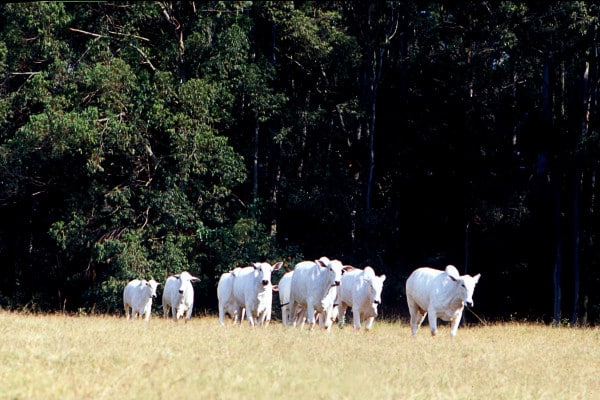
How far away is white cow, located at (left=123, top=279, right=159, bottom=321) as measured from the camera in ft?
85.3

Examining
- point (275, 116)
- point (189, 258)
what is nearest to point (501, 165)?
point (275, 116)

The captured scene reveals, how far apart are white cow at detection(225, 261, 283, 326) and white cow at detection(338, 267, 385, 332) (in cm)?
172

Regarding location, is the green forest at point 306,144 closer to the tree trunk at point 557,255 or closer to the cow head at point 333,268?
the tree trunk at point 557,255

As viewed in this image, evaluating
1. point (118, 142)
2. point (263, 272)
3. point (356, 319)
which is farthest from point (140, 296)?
point (356, 319)

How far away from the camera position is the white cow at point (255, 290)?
21.1 metres

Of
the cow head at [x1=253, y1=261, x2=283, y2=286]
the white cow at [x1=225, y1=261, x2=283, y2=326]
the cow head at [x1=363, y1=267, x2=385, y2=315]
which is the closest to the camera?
the cow head at [x1=363, y1=267, x2=385, y2=315]

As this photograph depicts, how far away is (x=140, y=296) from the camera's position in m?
26.4

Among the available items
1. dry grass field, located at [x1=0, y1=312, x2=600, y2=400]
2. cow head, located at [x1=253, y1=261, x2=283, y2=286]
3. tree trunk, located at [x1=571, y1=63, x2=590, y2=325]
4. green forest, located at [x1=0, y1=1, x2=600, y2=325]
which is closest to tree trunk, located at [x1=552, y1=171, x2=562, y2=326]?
green forest, located at [x1=0, y1=1, x2=600, y2=325]

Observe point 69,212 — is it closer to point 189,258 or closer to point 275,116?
point 189,258

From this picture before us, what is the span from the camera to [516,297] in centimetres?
3231

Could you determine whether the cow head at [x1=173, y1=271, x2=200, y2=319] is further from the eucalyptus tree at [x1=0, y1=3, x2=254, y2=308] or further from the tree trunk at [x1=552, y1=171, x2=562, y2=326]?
the tree trunk at [x1=552, y1=171, x2=562, y2=326]

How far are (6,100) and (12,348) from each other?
1977 cm

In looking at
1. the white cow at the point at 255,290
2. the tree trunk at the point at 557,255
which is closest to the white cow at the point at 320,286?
the white cow at the point at 255,290

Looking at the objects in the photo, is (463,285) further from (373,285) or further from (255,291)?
(255,291)
